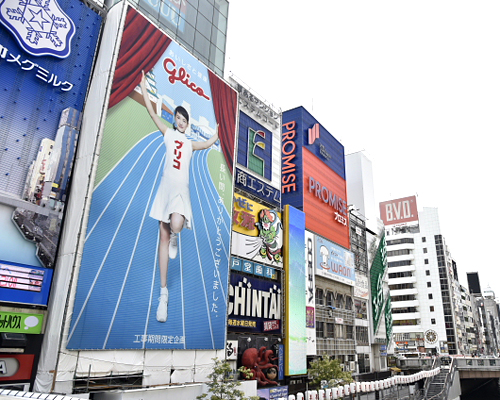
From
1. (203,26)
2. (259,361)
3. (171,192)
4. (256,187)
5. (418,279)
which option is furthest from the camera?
(418,279)

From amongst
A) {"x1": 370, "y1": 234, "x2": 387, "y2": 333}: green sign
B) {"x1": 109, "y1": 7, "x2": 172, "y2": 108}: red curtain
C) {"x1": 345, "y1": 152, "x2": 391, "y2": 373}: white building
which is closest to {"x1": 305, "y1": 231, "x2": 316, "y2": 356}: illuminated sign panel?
{"x1": 345, "y1": 152, "x2": 391, "y2": 373}: white building

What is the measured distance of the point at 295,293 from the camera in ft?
140

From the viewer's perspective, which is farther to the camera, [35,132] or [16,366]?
[35,132]

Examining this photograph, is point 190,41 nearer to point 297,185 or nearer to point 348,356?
point 297,185

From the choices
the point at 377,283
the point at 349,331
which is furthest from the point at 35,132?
the point at 377,283

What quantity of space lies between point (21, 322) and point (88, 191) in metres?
7.55

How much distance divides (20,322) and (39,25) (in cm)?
1661

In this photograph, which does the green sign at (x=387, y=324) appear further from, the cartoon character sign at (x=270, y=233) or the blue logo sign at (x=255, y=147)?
the blue logo sign at (x=255, y=147)

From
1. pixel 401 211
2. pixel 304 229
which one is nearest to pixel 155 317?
pixel 304 229

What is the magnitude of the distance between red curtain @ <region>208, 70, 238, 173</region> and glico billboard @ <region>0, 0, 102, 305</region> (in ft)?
40.2

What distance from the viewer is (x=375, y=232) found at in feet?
241

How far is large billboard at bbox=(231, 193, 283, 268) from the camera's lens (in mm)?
38409

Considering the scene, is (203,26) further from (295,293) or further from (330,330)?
(330,330)

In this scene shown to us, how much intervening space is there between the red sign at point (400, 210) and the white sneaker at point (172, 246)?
10587 cm
